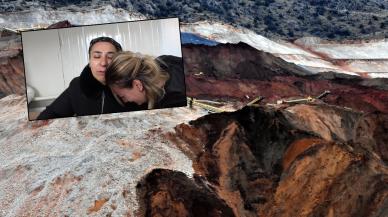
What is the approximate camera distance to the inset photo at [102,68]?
18.2m

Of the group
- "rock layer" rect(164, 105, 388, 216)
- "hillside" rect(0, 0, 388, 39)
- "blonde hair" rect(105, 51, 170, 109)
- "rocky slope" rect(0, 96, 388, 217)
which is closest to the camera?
"rocky slope" rect(0, 96, 388, 217)

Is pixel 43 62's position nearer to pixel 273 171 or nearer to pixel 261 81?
pixel 273 171

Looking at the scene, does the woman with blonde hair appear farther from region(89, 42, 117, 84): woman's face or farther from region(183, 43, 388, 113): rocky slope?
region(183, 43, 388, 113): rocky slope

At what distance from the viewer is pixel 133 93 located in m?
18.2

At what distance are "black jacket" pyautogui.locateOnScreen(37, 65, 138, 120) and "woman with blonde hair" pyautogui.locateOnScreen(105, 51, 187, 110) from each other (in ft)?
0.93

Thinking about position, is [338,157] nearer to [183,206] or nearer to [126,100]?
[183,206]

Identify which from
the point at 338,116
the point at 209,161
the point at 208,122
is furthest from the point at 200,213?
the point at 338,116

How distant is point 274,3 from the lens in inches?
2414

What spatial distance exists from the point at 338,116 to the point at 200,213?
795 centimetres

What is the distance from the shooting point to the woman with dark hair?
18.1 meters

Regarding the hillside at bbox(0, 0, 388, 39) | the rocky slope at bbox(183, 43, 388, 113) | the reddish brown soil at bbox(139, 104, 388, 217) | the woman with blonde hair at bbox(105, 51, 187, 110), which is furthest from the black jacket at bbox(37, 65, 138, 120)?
the hillside at bbox(0, 0, 388, 39)

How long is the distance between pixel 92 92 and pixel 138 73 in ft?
4.99

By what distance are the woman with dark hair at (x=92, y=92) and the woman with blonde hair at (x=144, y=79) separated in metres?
0.23

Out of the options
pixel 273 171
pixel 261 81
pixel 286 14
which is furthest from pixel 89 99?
pixel 286 14
